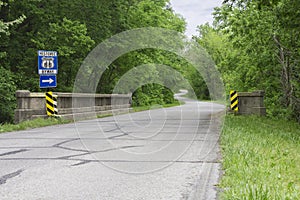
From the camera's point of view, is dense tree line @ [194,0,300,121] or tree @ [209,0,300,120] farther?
tree @ [209,0,300,120]

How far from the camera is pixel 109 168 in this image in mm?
6184

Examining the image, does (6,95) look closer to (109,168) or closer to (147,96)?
(109,168)

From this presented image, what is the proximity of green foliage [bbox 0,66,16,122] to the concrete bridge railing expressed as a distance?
3647 millimetres

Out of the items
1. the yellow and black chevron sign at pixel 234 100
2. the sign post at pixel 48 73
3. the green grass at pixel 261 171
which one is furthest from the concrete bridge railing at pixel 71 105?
the green grass at pixel 261 171

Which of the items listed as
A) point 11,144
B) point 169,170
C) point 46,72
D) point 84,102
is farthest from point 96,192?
point 84,102

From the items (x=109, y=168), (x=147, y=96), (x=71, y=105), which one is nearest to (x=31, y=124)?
(x=71, y=105)

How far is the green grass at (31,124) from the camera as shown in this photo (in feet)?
42.3

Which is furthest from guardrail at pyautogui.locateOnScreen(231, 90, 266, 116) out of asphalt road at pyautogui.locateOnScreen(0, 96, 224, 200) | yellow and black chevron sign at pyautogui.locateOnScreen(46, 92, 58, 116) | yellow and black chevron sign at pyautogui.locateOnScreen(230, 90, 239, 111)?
asphalt road at pyautogui.locateOnScreen(0, 96, 224, 200)

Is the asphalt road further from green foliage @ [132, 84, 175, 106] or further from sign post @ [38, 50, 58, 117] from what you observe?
green foliage @ [132, 84, 175, 106]

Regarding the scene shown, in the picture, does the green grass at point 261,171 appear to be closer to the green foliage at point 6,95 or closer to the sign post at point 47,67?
the sign post at point 47,67

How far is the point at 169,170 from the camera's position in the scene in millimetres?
6027

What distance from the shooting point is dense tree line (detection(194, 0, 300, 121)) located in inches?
586

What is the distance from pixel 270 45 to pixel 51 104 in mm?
11006

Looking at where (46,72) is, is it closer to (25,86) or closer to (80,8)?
(25,86)
